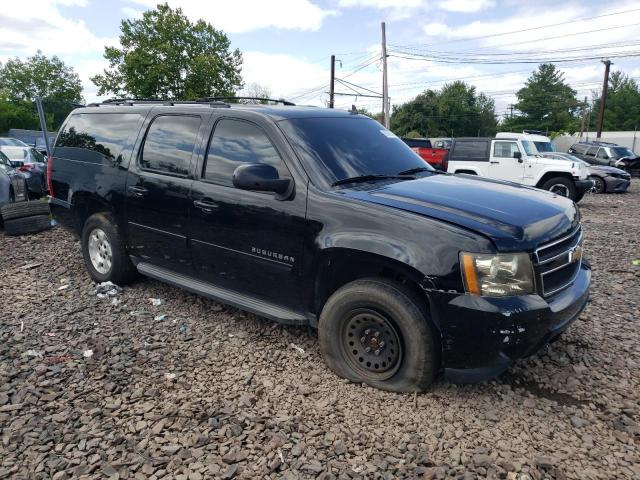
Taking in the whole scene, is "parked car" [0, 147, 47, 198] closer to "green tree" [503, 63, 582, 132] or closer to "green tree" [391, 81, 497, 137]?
"green tree" [391, 81, 497, 137]

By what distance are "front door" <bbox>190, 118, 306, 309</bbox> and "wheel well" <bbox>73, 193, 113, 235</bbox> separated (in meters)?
1.54

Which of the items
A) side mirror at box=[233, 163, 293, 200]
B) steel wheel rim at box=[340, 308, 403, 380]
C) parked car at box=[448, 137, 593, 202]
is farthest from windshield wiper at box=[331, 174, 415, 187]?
parked car at box=[448, 137, 593, 202]

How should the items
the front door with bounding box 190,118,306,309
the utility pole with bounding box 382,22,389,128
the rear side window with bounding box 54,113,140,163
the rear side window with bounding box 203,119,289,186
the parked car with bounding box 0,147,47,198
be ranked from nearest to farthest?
the front door with bounding box 190,118,306,309 → the rear side window with bounding box 203,119,289,186 → the rear side window with bounding box 54,113,140,163 → the parked car with bounding box 0,147,47,198 → the utility pole with bounding box 382,22,389,128

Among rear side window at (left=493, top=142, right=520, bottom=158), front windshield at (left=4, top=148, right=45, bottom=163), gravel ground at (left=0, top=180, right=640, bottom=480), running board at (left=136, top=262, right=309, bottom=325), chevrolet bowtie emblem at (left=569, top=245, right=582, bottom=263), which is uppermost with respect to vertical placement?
rear side window at (left=493, top=142, right=520, bottom=158)

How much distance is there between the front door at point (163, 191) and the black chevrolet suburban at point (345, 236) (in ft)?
0.05

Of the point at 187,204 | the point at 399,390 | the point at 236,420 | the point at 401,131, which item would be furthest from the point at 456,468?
the point at 401,131

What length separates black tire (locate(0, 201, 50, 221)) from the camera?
716 cm

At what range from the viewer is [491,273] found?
2.63 meters

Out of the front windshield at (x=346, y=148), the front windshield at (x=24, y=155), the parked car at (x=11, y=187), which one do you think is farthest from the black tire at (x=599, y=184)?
the front windshield at (x=24, y=155)

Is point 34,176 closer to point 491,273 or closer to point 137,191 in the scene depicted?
point 137,191

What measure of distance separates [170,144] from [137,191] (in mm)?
553

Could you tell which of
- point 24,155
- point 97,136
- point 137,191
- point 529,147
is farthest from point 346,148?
point 24,155

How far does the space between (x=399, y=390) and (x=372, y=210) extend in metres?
1.17

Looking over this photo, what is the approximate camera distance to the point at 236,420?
2816 mm
